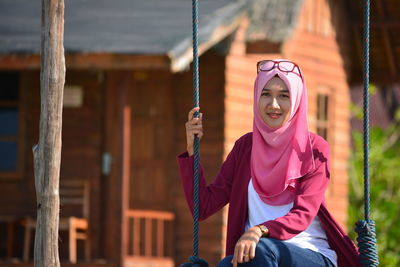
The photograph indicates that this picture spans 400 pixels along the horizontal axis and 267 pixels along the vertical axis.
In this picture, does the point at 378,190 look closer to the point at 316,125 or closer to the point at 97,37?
the point at 316,125

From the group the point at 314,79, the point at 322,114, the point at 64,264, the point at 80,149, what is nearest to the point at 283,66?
the point at 64,264

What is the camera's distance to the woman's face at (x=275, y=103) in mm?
4520

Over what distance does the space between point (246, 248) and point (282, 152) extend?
1.65 ft

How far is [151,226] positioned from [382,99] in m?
9.56

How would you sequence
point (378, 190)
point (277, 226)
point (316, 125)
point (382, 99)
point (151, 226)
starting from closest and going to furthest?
1. point (277, 226)
2. point (151, 226)
3. point (316, 125)
4. point (378, 190)
5. point (382, 99)

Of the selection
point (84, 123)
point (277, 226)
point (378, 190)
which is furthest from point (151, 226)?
point (277, 226)

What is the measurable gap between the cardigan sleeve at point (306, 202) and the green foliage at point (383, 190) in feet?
36.7

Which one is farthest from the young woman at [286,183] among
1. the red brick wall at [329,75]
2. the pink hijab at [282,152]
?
the red brick wall at [329,75]

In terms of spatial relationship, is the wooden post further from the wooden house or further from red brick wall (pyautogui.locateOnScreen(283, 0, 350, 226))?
red brick wall (pyautogui.locateOnScreen(283, 0, 350, 226))

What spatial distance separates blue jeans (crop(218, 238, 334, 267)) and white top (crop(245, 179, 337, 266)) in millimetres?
50

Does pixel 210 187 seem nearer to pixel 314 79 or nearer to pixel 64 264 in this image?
pixel 64 264

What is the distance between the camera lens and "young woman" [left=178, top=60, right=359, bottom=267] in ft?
14.3

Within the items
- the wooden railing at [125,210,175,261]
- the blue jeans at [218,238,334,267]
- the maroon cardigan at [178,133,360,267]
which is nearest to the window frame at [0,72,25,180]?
the wooden railing at [125,210,175,261]

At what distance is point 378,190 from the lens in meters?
16.6
